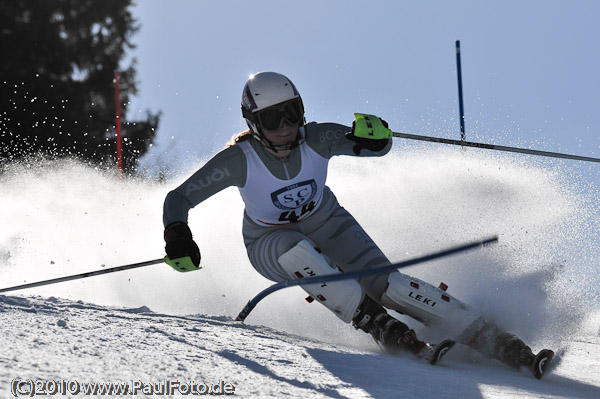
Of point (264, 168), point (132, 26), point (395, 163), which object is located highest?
point (132, 26)

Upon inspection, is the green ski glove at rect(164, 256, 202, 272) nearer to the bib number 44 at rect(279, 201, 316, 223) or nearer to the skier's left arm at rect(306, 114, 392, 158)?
the bib number 44 at rect(279, 201, 316, 223)

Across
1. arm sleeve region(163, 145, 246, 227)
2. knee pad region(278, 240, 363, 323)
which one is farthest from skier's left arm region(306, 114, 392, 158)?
knee pad region(278, 240, 363, 323)

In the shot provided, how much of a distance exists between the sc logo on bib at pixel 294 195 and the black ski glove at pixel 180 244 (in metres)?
0.62

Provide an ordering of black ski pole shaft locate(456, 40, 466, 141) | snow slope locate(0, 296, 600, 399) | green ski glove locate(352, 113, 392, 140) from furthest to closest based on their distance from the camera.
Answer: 1. black ski pole shaft locate(456, 40, 466, 141)
2. green ski glove locate(352, 113, 392, 140)
3. snow slope locate(0, 296, 600, 399)

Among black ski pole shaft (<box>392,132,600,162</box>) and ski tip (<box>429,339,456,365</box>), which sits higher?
black ski pole shaft (<box>392,132,600,162</box>)

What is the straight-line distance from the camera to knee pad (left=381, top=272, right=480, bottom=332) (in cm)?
420

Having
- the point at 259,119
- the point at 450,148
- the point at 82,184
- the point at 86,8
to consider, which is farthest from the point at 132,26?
the point at 259,119

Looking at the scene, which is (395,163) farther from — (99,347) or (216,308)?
(99,347)

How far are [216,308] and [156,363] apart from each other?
3.15 m

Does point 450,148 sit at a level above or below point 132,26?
below

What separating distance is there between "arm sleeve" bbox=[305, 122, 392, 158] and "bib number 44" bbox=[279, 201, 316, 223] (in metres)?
0.33

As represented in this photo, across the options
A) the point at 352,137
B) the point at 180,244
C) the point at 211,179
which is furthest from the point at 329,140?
the point at 180,244

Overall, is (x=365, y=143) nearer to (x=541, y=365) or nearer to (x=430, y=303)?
(x=430, y=303)

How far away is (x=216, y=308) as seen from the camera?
6113 millimetres
